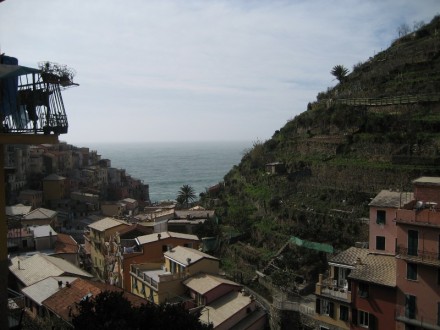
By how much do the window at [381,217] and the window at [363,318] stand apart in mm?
5250

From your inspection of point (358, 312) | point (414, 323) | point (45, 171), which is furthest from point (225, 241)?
point (45, 171)

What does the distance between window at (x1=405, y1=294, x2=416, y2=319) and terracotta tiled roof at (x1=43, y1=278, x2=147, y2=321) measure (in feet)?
41.3

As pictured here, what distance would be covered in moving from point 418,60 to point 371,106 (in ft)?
30.8

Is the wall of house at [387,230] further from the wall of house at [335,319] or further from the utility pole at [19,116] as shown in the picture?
the utility pole at [19,116]

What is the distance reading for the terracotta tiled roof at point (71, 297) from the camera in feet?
62.8

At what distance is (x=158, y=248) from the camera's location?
1198 inches

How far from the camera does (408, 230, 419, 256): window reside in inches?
779

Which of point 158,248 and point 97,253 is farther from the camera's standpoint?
point 97,253

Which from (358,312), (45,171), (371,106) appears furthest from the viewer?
(45,171)

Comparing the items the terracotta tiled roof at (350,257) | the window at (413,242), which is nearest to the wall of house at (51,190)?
the terracotta tiled roof at (350,257)

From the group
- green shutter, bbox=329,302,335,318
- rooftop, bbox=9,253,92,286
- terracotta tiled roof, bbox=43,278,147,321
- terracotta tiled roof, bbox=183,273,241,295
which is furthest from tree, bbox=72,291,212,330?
rooftop, bbox=9,253,92,286

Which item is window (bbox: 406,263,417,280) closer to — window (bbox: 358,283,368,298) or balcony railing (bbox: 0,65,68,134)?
window (bbox: 358,283,368,298)

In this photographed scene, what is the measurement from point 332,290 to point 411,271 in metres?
4.59

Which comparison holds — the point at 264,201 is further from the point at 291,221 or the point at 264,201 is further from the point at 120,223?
the point at 120,223
